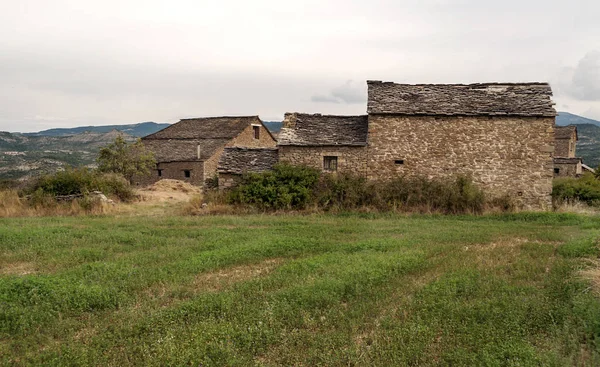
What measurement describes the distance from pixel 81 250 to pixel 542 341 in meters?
8.76

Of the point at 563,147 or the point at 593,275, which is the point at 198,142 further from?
the point at 563,147

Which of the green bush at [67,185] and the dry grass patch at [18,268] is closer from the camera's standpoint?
the dry grass patch at [18,268]

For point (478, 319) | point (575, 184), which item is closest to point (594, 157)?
point (575, 184)

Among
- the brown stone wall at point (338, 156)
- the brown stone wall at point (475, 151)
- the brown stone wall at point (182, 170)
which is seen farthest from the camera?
the brown stone wall at point (182, 170)

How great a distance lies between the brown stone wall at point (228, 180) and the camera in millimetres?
18438

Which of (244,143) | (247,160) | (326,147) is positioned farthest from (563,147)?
(247,160)

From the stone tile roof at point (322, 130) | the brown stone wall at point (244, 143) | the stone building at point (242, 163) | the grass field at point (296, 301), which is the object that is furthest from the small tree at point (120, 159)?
the grass field at point (296, 301)

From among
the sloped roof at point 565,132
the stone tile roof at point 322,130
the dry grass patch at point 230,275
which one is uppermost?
the sloped roof at point 565,132

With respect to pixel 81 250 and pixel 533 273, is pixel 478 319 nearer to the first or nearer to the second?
pixel 533 273

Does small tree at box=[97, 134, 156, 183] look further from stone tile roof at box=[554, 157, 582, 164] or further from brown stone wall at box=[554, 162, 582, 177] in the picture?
brown stone wall at box=[554, 162, 582, 177]

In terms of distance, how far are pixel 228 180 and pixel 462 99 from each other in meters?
10.3

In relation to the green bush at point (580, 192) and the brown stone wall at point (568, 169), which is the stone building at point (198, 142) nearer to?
the green bush at point (580, 192)

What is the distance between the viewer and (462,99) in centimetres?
1848

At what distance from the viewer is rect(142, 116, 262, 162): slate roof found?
37.5 meters
